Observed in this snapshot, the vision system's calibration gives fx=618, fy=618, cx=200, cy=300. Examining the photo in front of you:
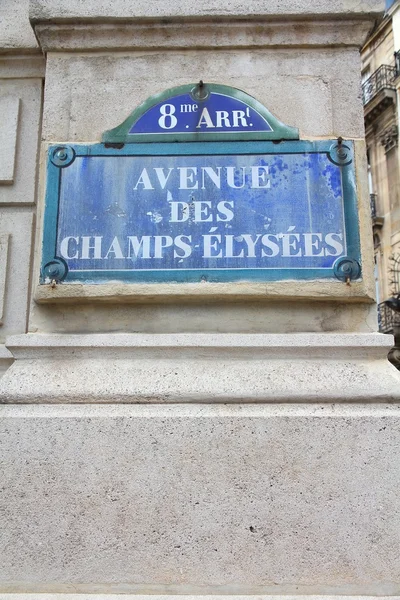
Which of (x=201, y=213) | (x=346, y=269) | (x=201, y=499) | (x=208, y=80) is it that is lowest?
(x=201, y=499)

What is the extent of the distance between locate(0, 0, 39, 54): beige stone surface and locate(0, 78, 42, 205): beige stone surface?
0.57ft

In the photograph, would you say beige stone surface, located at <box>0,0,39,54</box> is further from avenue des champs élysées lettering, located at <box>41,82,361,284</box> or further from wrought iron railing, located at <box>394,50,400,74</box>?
wrought iron railing, located at <box>394,50,400,74</box>

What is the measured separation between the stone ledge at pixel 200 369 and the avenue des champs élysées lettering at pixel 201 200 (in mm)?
300

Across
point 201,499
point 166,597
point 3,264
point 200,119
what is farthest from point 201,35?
point 166,597

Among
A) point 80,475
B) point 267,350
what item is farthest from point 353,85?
point 80,475

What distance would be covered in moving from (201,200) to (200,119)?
44 centimetres

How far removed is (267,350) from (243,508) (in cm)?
67

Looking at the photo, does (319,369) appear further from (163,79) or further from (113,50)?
(113,50)

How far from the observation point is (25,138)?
3.32 m

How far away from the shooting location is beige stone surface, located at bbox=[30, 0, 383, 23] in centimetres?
314

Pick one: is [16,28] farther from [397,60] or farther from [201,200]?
[397,60]

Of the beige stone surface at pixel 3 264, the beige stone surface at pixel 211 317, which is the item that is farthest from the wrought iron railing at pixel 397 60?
the beige stone surface at pixel 3 264

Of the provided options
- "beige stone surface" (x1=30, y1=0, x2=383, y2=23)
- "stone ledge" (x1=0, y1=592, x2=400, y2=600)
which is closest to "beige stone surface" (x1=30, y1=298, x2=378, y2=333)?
"stone ledge" (x1=0, y1=592, x2=400, y2=600)

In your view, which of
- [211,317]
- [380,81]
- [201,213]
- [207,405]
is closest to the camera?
[207,405]
